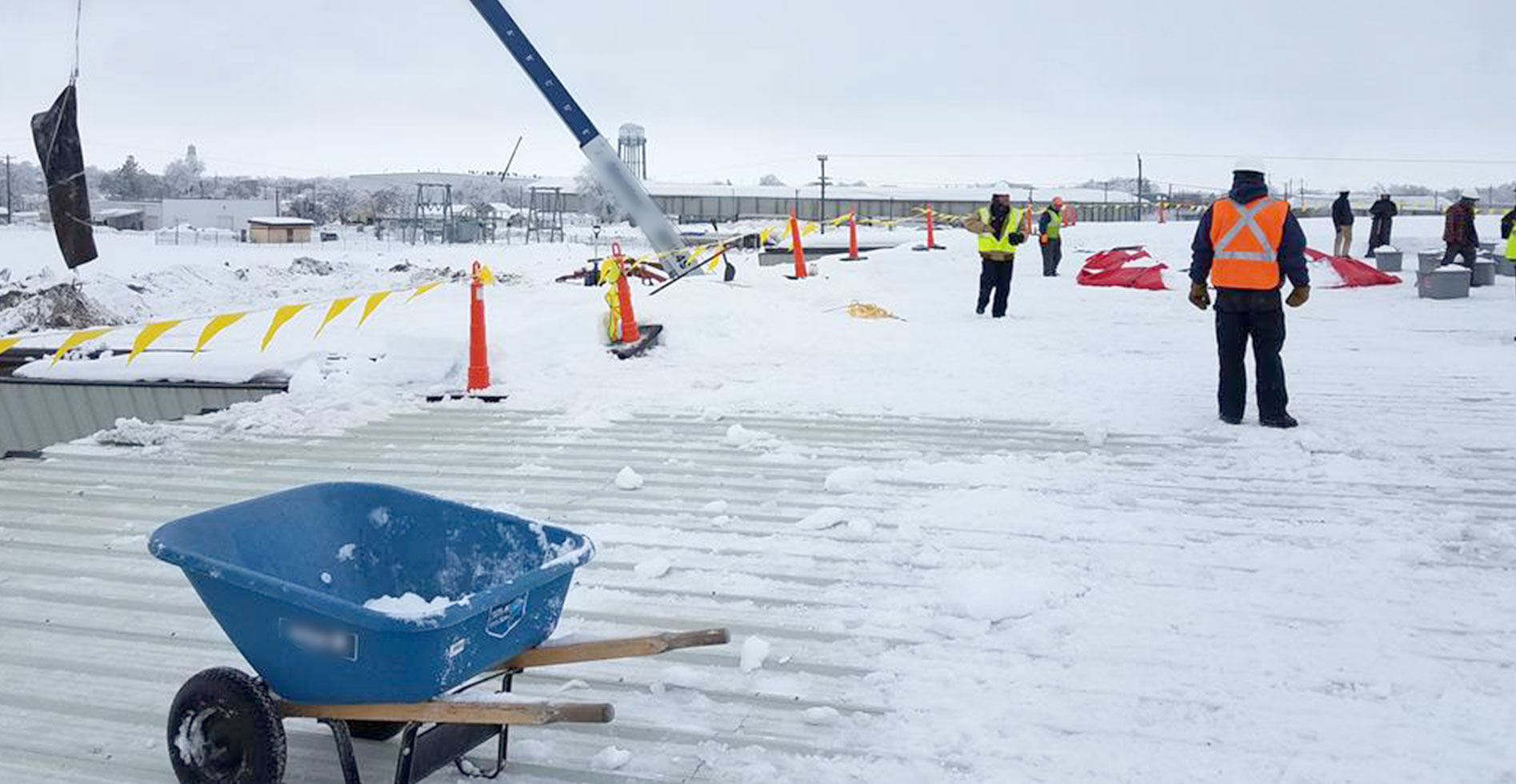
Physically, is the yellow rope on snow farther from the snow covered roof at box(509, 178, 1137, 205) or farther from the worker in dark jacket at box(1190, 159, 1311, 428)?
the snow covered roof at box(509, 178, 1137, 205)

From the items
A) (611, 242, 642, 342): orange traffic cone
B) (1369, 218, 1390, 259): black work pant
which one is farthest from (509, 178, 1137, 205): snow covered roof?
(611, 242, 642, 342): orange traffic cone

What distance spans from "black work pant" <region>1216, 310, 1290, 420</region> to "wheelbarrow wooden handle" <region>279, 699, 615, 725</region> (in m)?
6.82

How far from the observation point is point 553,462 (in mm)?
7945

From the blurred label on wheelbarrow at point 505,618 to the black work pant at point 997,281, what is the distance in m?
13.4

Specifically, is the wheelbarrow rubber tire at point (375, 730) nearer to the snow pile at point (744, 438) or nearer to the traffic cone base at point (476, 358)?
the snow pile at point (744, 438)

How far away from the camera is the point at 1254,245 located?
8695 millimetres

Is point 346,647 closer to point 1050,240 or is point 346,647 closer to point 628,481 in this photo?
point 628,481

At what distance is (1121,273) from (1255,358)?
14.0 meters

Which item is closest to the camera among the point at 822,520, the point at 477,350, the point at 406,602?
the point at 406,602

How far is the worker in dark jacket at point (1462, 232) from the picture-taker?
2127cm

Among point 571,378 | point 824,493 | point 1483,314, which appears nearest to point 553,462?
point 824,493

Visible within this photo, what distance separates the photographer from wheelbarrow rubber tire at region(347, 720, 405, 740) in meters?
3.80

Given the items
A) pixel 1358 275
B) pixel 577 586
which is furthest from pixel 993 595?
pixel 1358 275

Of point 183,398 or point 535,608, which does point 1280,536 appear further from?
point 183,398
